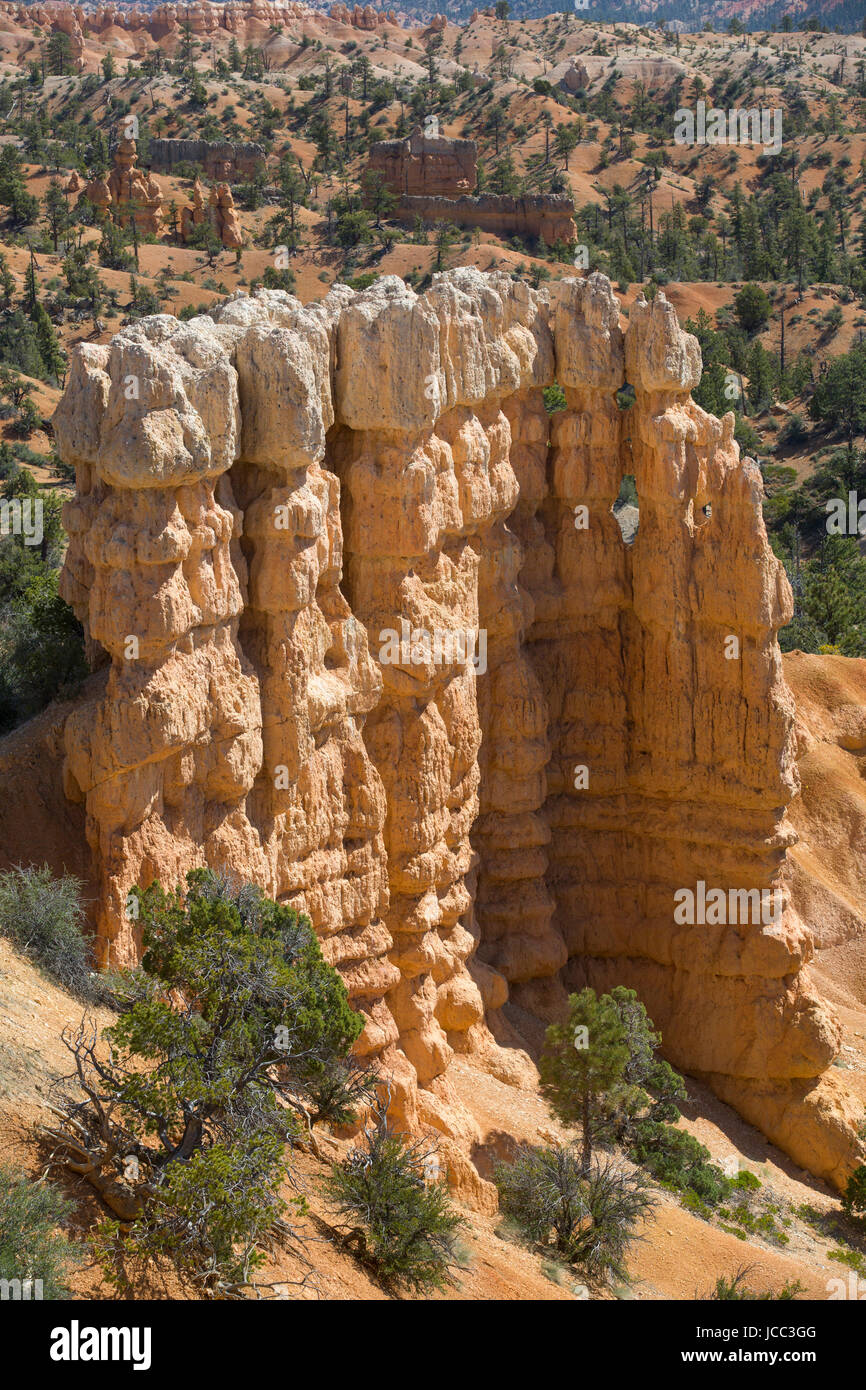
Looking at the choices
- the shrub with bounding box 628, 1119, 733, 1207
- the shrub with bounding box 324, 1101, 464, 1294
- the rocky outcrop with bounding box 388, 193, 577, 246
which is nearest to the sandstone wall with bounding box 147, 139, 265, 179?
the rocky outcrop with bounding box 388, 193, 577, 246

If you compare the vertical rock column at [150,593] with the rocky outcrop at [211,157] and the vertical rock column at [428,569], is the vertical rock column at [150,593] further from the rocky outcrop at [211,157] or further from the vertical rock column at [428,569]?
the rocky outcrop at [211,157]

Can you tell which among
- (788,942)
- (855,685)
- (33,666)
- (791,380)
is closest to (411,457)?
(33,666)

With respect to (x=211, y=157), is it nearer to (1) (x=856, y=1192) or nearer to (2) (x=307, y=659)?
(1) (x=856, y=1192)

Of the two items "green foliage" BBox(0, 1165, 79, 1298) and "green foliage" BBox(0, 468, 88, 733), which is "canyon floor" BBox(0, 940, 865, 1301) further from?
"green foliage" BBox(0, 468, 88, 733)

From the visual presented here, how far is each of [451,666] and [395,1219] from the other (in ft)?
26.3

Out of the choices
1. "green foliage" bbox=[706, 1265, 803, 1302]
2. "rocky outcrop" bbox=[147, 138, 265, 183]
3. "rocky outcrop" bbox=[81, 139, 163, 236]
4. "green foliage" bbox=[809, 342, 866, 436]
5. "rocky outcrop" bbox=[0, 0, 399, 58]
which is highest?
"rocky outcrop" bbox=[0, 0, 399, 58]

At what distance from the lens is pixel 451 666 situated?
70.8 feet

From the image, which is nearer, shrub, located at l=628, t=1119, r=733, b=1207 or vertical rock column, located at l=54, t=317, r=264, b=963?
vertical rock column, located at l=54, t=317, r=264, b=963

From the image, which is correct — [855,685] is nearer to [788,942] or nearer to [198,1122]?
[788,942]

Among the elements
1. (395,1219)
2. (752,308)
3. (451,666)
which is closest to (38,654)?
(451,666)

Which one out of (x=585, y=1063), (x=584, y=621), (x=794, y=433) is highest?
(x=794, y=433)

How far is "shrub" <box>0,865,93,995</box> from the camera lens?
1577 cm

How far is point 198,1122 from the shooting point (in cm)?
1370

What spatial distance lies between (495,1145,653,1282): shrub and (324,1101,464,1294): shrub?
303 cm
